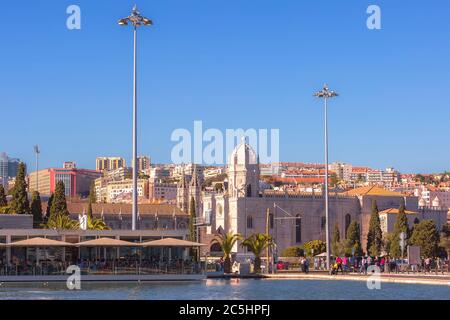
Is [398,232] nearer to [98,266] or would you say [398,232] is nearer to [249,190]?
[249,190]

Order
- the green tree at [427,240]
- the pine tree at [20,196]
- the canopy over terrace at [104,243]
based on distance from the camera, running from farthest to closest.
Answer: the green tree at [427,240], the pine tree at [20,196], the canopy over terrace at [104,243]

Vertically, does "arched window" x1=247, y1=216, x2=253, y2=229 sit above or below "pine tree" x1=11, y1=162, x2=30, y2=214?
below

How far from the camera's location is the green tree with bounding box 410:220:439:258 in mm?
110231

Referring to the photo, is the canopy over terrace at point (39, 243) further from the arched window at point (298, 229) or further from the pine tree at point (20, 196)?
the arched window at point (298, 229)

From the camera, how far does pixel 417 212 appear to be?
509ft

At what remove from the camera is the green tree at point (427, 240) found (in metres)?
110

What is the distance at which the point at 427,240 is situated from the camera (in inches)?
4395

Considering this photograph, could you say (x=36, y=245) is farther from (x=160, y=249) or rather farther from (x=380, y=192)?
(x=380, y=192)

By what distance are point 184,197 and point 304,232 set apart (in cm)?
3379

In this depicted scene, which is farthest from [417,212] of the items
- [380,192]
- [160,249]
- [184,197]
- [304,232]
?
[160,249]

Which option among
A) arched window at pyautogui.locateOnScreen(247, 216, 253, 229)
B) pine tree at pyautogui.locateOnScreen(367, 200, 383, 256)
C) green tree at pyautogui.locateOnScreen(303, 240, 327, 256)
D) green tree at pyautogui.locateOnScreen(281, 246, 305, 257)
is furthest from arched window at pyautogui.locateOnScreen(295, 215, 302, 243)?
pine tree at pyautogui.locateOnScreen(367, 200, 383, 256)

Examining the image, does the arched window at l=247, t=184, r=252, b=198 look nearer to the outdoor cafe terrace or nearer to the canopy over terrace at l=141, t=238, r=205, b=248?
the outdoor cafe terrace

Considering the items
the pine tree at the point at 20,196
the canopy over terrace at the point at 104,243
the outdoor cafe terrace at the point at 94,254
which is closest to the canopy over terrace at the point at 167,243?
the outdoor cafe terrace at the point at 94,254
